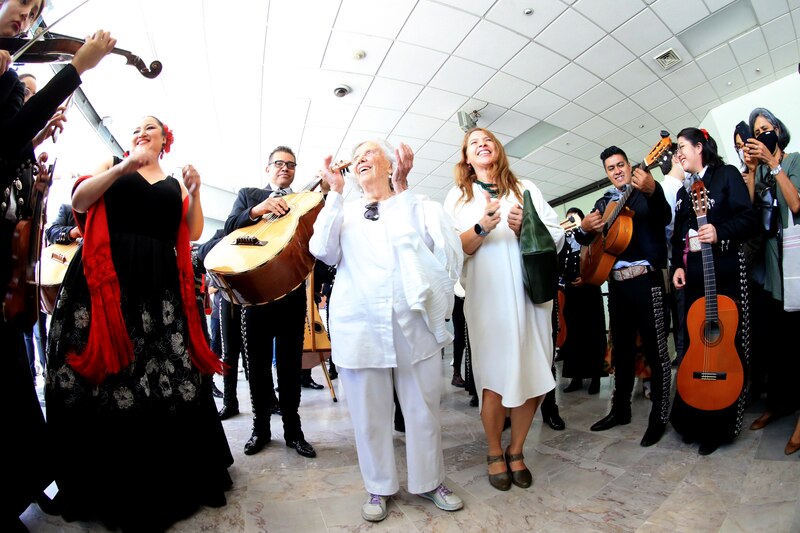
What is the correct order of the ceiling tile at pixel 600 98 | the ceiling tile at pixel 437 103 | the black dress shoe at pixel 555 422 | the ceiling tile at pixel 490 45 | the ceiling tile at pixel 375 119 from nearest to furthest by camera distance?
1. the black dress shoe at pixel 555 422
2. the ceiling tile at pixel 490 45
3. the ceiling tile at pixel 437 103
4. the ceiling tile at pixel 600 98
5. the ceiling tile at pixel 375 119

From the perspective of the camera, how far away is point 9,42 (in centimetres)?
108

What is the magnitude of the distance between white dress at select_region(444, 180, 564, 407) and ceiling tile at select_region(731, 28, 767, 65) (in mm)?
5139

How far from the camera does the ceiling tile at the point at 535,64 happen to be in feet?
14.2

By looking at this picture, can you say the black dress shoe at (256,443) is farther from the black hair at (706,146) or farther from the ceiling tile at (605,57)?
the ceiling tile at (605,57)

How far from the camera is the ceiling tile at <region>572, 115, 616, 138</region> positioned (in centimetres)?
610

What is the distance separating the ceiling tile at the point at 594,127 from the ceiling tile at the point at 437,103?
240 cm

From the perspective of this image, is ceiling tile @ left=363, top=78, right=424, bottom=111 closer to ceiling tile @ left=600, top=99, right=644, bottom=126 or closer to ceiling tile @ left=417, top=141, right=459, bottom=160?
ceiling tile @ left=417, top=141, right=459, bottom=160

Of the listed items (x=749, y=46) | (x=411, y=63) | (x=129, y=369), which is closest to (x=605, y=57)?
(x=749, y=46)

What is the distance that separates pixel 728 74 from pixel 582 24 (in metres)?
2.84

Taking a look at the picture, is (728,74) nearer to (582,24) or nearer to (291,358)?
(582,24)

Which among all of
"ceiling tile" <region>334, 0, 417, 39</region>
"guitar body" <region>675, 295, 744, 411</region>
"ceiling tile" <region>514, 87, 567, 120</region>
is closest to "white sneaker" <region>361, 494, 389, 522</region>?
"guitar body" <region>675, 295, 744, 411</region>

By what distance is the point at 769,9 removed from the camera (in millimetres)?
4070

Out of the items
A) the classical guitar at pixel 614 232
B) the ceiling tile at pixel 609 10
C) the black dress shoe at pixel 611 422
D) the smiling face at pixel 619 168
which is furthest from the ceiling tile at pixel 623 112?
the black dress shoe at pixel 611 422

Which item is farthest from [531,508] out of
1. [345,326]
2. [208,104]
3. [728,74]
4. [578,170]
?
[578,170]
